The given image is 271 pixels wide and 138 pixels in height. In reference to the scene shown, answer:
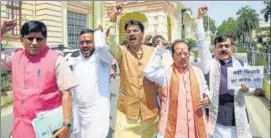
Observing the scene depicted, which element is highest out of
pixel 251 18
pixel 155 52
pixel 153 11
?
pixel 251 18

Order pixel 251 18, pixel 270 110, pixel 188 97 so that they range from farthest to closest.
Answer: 1. pixel 251 18
2. pixel 270 110
3. pixel 188 97

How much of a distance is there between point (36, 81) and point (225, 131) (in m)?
1.86

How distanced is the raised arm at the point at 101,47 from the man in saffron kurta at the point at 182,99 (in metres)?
0.66

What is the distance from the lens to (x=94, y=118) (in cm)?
379

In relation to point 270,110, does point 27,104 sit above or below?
above

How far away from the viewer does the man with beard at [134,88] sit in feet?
11.5

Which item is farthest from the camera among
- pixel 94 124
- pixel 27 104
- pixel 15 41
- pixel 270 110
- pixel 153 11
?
pixel 153 11

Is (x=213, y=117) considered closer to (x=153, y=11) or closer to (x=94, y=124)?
(x=94, y=124)

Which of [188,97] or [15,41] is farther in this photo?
[15,41]

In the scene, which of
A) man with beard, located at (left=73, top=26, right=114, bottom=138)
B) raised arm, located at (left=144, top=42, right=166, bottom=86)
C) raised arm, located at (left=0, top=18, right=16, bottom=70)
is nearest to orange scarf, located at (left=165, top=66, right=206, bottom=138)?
raised arm, located at (left=144, top=42, right=166, bottom=86)

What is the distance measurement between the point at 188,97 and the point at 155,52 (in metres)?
0.61

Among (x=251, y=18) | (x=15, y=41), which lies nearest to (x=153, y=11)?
(x=15, y=41)

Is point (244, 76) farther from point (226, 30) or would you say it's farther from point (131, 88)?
point (226, 30)

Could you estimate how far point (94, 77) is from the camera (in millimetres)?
3801
